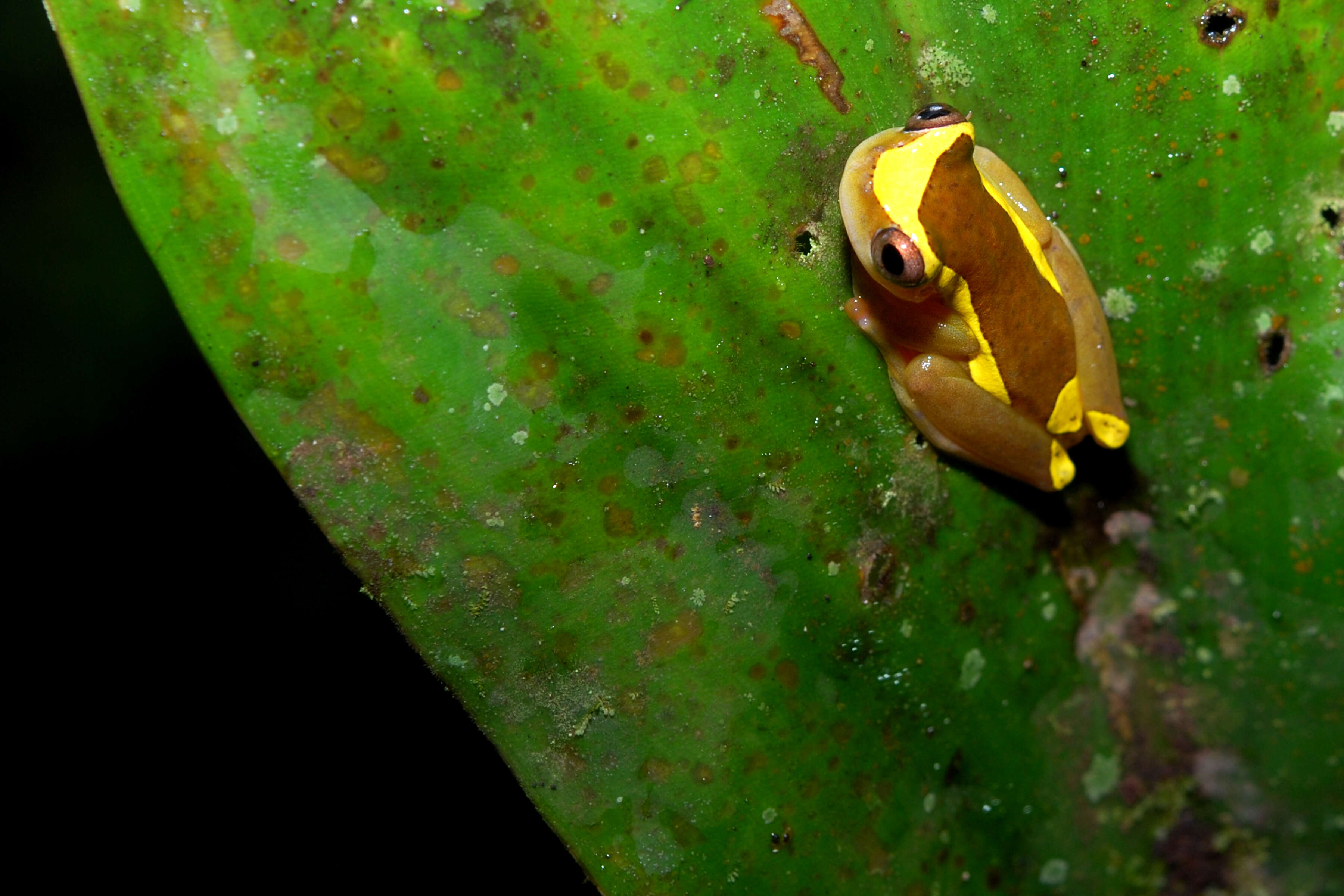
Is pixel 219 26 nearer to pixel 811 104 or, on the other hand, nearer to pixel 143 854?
pixel 811 104

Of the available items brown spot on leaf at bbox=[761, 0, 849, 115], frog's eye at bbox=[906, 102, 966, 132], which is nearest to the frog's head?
frog's eye at bbox=[906, 102, 966, 132]

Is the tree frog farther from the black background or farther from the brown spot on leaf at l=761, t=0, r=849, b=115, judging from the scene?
the black background

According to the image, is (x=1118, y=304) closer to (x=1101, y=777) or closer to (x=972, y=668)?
(x=972, y=668)

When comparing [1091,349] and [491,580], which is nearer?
[491,580]

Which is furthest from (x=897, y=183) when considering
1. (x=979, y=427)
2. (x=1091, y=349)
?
(x=1091, y=349)

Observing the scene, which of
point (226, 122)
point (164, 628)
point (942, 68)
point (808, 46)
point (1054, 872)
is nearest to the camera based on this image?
point (226, 122)

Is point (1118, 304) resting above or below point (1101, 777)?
above
